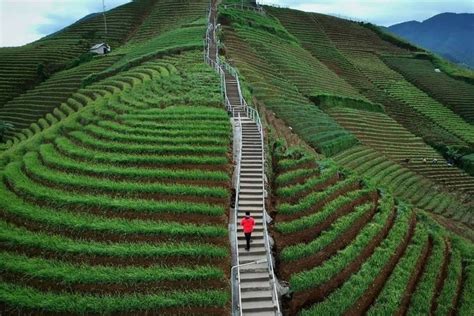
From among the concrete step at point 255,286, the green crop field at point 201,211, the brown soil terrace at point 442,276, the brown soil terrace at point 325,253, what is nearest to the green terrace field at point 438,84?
the green crop field at point 201,211

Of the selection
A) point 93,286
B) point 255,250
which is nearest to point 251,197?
point 255,250

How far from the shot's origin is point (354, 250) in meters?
18.0

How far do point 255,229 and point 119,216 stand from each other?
5.41m

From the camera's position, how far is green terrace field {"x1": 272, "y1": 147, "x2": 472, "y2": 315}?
1582 cm

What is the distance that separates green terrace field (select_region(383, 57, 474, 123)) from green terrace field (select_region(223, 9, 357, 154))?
113 ft

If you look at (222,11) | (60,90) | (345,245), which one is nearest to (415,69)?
(222,11)

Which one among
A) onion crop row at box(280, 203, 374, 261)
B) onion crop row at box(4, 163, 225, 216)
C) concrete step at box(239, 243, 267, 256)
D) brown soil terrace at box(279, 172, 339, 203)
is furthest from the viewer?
brown soil terrace at box(279, 172, 339, 203)

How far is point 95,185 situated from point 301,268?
30.1 feet

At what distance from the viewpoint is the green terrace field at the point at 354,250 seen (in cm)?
1582

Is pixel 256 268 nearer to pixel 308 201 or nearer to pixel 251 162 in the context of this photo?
pixel 308 201

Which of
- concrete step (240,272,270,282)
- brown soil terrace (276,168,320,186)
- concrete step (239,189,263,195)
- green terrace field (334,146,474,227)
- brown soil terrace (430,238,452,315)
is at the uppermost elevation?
concrete step (239,189,263,195)

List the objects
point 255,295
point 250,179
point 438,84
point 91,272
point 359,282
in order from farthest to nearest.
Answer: point 438,84 < point 250,179 < point 359,282 < point 255,295 < point 91,272

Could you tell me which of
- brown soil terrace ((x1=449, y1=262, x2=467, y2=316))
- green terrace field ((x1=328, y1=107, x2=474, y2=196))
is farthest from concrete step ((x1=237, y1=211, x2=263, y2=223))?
green terrace field ((x1=328, y1=107, x2=474, y2=196))

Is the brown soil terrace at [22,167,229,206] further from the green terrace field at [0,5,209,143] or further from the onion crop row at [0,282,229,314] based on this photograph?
the green terrace field at [0,5,209,143]
